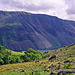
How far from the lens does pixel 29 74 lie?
32250 mm

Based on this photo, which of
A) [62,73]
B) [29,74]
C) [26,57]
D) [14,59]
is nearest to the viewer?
[62,73]

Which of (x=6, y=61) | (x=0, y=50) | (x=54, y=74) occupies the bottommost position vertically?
(x=54, y=74)

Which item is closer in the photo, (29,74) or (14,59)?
(29,74)

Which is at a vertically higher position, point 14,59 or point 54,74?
point 14,59

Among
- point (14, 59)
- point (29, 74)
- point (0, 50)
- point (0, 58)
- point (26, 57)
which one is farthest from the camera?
point (0, 50)

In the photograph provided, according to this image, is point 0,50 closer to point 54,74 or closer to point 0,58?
point 0,58

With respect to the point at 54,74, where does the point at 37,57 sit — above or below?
above

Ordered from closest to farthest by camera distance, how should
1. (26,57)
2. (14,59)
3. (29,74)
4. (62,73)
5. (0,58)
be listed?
(62,73) < (29,74) < (0,58) < (14,59) < (26,57)

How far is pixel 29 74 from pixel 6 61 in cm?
12319

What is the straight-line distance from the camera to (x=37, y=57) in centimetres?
18775

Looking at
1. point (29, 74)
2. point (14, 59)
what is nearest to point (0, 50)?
point (14, 59)

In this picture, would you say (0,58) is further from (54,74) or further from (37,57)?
(54,74)

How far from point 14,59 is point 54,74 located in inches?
5076

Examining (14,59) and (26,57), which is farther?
(26,57)
